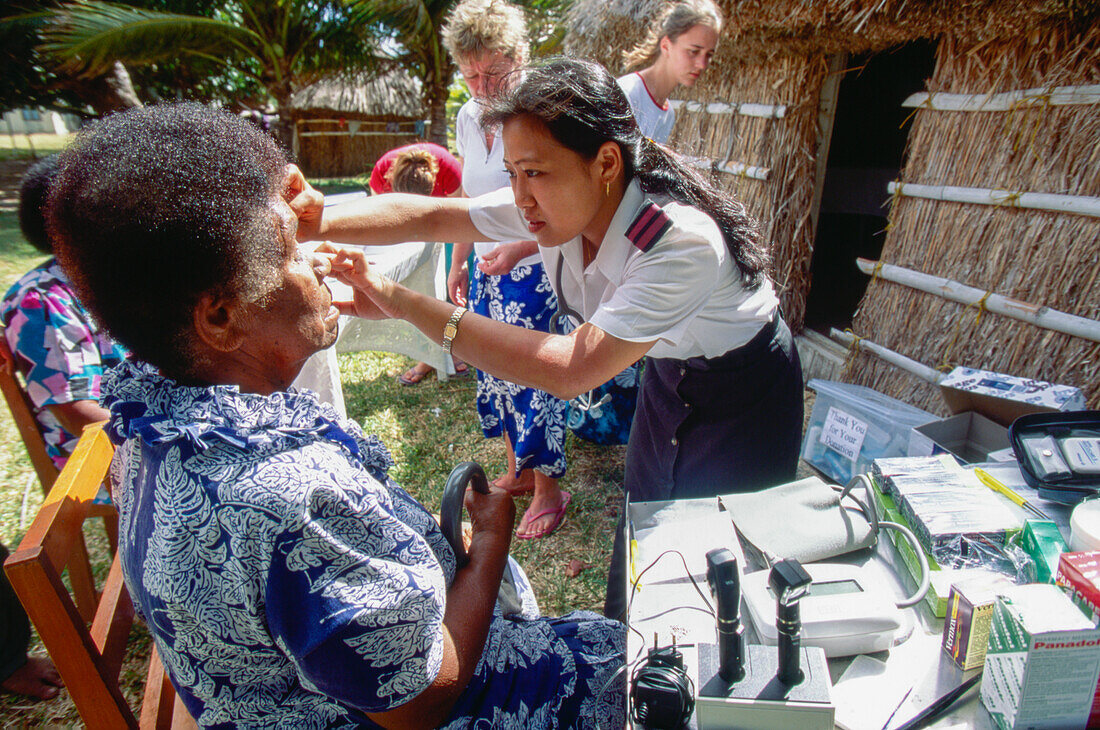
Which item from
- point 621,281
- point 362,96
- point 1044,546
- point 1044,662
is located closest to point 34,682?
point 621,281

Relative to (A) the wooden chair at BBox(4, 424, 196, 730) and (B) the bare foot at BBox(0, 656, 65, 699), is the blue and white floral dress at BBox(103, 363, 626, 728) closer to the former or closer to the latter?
(A) the wooden chair at BBox(4, 424, 196, 730)

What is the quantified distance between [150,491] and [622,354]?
1.02m

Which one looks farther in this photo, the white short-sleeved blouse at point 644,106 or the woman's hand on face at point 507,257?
the white short-sleeved blouse at point 644,106

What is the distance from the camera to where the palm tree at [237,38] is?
11016 millimetres

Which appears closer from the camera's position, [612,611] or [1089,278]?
[612,611]

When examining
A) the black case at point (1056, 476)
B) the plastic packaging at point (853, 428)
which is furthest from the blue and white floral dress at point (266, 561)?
the plastic packaging at point (853, 428)

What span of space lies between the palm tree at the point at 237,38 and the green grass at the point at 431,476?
988cm

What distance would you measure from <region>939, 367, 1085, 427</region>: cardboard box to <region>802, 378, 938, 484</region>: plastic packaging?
14.2 inches

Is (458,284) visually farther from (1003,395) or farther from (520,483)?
(1003,395)

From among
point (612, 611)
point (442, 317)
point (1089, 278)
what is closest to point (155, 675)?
point (442, 317)

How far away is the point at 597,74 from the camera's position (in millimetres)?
1646

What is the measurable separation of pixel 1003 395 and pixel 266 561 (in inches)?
112

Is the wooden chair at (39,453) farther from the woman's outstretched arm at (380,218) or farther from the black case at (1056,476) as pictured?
the black case at (1056,476)

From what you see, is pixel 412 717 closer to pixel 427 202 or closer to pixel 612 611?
pixel 612 611
